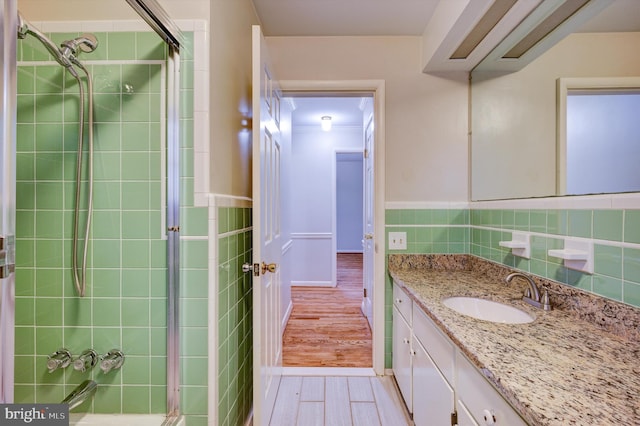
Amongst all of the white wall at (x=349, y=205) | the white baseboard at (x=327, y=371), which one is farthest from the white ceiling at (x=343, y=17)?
the white wall at (x=349, y=205)

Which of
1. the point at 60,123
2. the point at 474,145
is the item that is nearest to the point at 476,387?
the point at 474,145

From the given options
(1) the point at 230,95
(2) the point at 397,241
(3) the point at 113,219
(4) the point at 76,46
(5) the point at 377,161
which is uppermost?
(4) the point at 76,46

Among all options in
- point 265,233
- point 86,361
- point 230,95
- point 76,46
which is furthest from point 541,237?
point 76,46

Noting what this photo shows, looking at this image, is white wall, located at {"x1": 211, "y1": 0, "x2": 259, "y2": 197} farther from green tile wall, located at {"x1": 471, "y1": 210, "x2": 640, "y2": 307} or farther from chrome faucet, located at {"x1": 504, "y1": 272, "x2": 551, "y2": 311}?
green tile wall, located at {"x1": 471, "y1": 210, "x2": 640, "y2": 307}

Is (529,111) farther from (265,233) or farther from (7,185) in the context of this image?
(7,185)

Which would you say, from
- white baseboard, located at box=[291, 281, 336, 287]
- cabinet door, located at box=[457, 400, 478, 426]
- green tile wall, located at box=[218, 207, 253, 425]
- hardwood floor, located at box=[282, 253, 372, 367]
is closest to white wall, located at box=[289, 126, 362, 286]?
white baseboard, located at box=[291, 281, 336, 287]

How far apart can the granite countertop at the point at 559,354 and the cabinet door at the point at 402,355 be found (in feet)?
1.27

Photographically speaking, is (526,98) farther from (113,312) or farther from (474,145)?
(113,312)

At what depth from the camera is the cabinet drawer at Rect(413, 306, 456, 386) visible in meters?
1.00

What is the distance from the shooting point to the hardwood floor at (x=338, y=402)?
159 cm

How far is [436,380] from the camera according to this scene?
113cm

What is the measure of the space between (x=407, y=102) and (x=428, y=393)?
1755mm

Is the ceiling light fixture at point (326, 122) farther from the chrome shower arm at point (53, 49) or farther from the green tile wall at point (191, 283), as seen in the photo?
the chrome shower arm at point (53, 49)

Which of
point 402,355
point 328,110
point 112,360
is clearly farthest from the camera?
point 328,110
